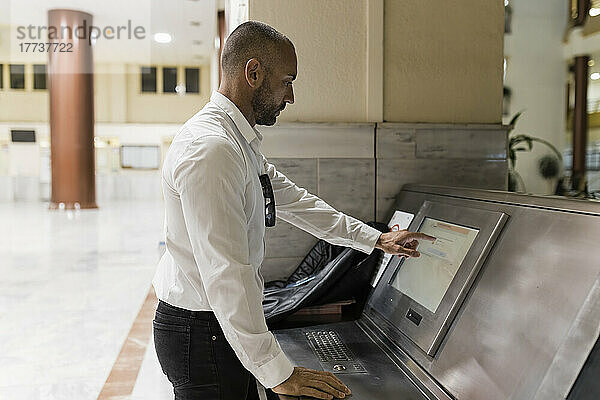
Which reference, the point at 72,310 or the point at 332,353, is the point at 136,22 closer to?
the point at 72,310

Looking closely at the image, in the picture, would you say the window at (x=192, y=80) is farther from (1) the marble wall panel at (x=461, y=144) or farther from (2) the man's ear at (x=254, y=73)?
(2) the man's ear at (x=254, y=73)

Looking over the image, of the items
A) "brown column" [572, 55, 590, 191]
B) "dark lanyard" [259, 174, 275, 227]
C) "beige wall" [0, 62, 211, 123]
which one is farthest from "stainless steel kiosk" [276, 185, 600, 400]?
"beige wall" [0, 62, 211, 123]

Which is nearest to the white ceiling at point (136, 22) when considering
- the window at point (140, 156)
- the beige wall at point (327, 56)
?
the window at point (140, 156)

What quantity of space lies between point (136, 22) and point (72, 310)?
11.1m

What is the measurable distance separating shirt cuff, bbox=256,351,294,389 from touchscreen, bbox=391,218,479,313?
0.64 meters

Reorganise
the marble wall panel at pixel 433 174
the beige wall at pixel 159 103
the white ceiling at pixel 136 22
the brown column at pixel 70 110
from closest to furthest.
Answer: the marble wall panel at pixel 433 174 < the white ceiling at pixel 136 22 < the brown column at pixel 70 110 < the beige wall at pixel 159 103

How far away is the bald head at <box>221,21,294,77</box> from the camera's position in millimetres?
1683

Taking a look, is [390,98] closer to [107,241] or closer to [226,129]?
[226,129]

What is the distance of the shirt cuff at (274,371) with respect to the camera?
149 centimetres

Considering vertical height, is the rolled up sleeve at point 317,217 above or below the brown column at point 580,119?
below

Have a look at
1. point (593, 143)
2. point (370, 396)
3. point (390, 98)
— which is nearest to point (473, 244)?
point (370, 396)

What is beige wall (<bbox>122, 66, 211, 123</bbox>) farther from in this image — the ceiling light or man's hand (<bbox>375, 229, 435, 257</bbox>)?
man's hand (<bbox>375, 229, 435, 257</bbox>)

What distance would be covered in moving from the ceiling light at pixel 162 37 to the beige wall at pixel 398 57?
46.2 ft

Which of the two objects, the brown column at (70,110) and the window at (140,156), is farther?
the window at (140,156)
